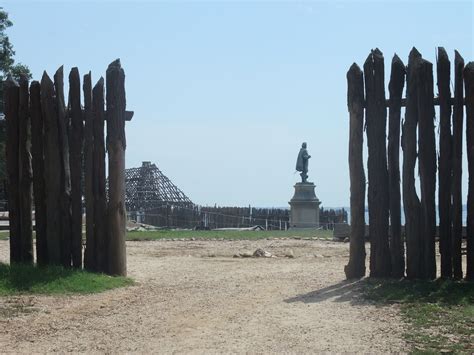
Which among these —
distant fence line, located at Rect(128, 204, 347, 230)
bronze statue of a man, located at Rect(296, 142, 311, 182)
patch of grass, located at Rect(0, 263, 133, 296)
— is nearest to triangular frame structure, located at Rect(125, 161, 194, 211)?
distant fence line, located at Rect(128, 204, 347, 230)

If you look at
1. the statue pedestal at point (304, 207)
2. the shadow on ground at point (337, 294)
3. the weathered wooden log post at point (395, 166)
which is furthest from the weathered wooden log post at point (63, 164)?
the statue pedestal at point (304, 207)

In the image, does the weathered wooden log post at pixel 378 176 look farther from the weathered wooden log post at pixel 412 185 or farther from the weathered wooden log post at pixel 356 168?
the weathered wooden log post at pixel 412 185

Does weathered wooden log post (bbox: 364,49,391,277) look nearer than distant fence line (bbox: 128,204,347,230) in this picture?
Yes

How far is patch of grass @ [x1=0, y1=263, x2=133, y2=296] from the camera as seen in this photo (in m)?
9.16

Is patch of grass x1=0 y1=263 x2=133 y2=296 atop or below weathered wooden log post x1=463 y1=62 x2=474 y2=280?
below

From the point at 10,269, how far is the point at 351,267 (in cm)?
486

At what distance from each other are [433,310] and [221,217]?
95.8 ft

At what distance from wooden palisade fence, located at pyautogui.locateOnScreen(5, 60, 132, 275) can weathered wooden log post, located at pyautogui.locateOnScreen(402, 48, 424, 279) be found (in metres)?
4.20

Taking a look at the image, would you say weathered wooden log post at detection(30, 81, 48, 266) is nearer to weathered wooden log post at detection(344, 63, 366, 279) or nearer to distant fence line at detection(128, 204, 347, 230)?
weathered wooden log post at detection(344, 63, 366, 279)

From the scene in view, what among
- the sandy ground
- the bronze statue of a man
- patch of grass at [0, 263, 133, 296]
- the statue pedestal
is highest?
the bronze statue of a man

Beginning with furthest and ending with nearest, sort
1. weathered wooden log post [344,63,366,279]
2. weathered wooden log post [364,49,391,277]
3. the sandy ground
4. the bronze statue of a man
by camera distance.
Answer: the bronze statue of a man → weathered wooden log post [344,63,366,279] → weathered wooden log post [364,49,391,277] → the sandy ground

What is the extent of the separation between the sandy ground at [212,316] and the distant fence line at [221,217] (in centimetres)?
2265

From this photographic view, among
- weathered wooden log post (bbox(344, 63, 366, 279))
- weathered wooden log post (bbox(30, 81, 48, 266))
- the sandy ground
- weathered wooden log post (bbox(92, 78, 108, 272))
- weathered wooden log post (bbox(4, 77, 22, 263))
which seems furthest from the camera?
weathered wooden log post (bbox(4, 77, 22, 263))

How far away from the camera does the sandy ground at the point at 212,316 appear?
6332 millimetres
